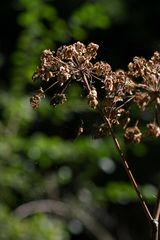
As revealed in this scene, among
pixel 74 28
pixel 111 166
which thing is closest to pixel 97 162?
pixel 111 166

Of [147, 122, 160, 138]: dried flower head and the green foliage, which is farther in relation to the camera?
the green foliage

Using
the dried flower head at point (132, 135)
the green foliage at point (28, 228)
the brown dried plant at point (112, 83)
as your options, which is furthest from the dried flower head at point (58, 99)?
the green foliage at point (28, 228)

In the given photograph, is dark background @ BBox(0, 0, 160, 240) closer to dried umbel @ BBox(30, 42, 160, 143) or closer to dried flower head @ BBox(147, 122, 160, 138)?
dried umbel @ BBox(30, 42, 160, 143)

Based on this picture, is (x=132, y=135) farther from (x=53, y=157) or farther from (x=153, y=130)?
(x=53, y=157)

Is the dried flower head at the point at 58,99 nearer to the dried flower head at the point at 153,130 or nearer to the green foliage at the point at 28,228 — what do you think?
the dried flower head at the point at 153,130

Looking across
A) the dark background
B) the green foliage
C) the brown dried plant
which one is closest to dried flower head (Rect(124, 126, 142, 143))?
the brown dried plant

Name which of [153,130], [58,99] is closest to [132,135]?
[153,130]
